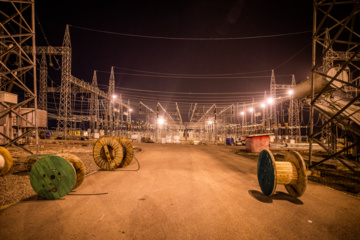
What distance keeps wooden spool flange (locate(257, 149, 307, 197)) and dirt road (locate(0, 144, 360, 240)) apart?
1.11 feet

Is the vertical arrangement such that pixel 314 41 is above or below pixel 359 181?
above

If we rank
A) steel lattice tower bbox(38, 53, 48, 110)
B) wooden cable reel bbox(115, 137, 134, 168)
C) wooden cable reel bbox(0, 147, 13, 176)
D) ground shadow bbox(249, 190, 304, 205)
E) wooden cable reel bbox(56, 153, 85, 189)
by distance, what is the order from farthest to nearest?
1. steel lattice tower bbox(38, 53, 48, 110)
2. wooden cable reel bbox(115, 137, 134, 168)
3. wooden cable reel bbox(0, 147, 13, 176)
4. wooden cable reel bbox(56, 153, 85, 189)
5. ground shadow bbox(249, 190, 304, 205)

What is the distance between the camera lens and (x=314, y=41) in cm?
793

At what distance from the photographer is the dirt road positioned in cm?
300

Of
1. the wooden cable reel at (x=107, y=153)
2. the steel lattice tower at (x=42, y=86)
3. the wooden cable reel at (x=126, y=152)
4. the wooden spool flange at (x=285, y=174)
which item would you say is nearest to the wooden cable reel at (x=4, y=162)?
the wooden cable reel at (x=107, y=153)

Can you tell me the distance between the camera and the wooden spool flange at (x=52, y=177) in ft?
13.8

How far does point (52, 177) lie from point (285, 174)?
20.4 ft

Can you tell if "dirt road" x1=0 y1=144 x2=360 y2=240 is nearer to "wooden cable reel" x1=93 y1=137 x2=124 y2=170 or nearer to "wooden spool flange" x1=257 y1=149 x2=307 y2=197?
"wooden spool flange" x1=257 y1=149 x2=307 y2=197

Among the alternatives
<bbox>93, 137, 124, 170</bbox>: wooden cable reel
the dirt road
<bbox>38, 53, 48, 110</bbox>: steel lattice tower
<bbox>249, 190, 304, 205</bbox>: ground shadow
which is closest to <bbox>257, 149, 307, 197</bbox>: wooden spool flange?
<bbox>249, 190, 304, 205</bbox>: ground shadow

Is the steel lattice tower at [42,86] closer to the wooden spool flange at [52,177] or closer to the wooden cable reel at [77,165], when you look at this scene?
the wooden cable reel at [77,165]

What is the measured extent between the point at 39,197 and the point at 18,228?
155cm

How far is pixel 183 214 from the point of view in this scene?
3.65 m

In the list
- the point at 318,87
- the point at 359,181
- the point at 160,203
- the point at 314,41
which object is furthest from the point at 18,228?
the point at 318,87

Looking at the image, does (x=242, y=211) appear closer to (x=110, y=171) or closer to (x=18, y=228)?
(x=18, y=228)
